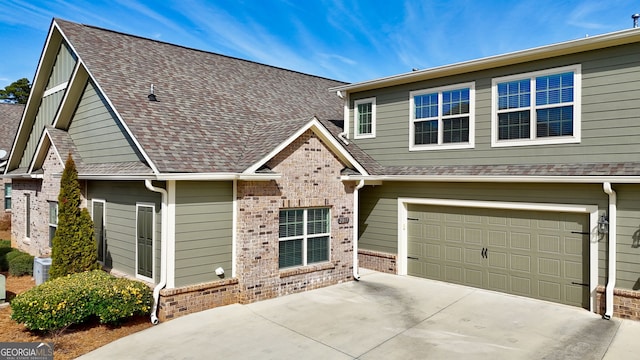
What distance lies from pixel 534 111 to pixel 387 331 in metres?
6.12

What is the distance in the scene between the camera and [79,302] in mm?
7426

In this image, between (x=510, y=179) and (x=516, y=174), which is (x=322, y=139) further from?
(x=516, y=174)

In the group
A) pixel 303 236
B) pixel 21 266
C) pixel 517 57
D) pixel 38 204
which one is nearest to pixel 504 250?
pixel 517 57

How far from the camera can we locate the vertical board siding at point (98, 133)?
10.0 metres

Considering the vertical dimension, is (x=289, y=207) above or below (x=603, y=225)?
above

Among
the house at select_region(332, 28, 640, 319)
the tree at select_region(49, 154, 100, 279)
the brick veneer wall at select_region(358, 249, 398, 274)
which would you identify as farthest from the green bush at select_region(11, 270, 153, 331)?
the brick veneer wall at select_region(358, 249, 398, 274)

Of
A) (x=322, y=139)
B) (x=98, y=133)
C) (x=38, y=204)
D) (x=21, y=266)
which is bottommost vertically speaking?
(x=21, y=266)

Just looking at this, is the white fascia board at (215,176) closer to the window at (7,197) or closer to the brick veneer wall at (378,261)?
the brick veneer wall at (378,261)

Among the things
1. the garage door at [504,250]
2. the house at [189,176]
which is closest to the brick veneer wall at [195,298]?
the house at [189,176]

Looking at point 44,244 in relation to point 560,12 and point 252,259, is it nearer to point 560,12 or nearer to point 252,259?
point 252,259

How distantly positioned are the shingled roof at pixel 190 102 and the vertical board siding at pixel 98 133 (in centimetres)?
80

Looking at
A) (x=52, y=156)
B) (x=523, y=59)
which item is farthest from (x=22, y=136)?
(x=523, y=59)

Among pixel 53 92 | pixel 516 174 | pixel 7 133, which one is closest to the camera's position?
pixel 516 174

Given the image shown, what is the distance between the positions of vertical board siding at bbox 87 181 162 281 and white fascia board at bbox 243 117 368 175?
89.0 inches
